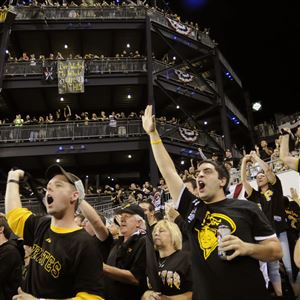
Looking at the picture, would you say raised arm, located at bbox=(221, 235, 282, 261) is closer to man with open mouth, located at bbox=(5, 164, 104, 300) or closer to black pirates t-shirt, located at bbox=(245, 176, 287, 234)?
man with open mouth, located at bbox=(5, 164, 104, 300)

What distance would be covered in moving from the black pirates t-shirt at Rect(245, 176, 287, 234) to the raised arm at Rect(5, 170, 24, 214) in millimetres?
3341

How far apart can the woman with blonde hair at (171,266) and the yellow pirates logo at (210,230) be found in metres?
0.71

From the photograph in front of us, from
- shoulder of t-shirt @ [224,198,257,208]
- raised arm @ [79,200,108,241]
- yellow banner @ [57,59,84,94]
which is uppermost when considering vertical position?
yellow banner @ [57,59,84,94]

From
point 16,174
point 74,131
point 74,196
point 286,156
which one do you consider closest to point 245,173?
point 286,156

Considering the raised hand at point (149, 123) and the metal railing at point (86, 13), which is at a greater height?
the metal railing at point (86, 13)

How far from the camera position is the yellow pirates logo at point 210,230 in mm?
2502

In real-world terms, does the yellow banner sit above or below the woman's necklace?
above

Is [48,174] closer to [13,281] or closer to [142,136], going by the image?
[13,281]

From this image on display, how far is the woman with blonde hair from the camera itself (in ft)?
10.2

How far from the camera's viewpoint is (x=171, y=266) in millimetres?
3234

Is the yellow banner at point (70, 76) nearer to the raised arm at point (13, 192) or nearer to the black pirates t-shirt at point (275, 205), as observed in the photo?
the black pirates t-shirt at point (275, 205)

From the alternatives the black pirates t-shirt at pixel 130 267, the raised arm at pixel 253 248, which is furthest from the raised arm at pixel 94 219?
the raised arm at pixel 253 248

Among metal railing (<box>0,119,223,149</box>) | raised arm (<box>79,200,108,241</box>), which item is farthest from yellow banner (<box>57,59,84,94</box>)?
raised arm (<box>79,200,108,241</box>)

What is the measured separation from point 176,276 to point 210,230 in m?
0.81
